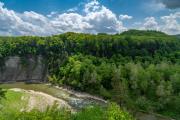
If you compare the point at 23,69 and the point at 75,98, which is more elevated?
the point at 23,69

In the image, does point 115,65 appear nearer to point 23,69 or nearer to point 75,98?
point 75,98

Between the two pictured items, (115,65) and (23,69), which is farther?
(23,69)

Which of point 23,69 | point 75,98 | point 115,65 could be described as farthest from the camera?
point 23,69

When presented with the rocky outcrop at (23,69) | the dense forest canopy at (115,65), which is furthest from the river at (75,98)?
the rocky outcrop at (23,69)

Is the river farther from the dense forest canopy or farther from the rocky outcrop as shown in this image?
the rocky outcrop

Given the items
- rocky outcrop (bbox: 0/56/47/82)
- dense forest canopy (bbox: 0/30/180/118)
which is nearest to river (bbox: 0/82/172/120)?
dense forest canopy (bbox: 0/30/180/118)

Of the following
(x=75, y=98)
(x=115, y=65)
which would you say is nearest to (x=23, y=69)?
(x=115, y=65)

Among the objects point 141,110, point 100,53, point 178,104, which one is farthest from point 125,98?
point 100,53

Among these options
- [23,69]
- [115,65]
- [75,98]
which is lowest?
[75,98]
